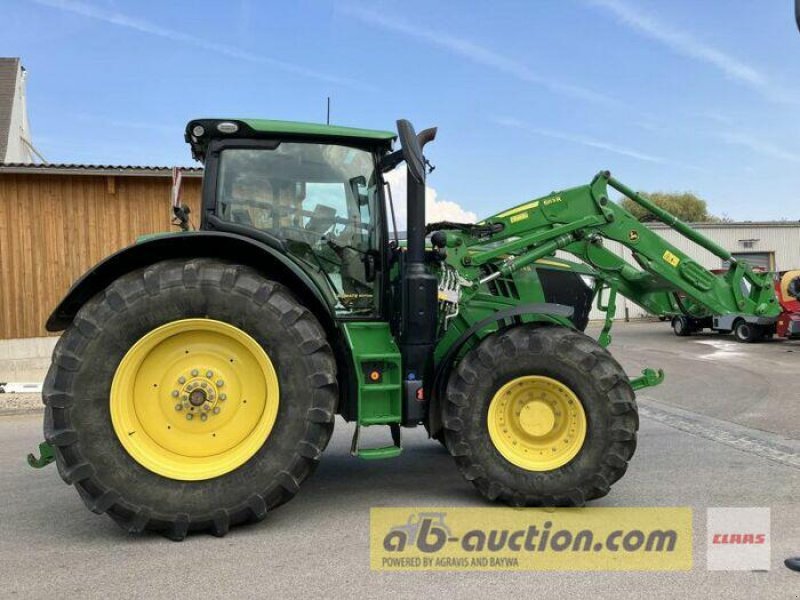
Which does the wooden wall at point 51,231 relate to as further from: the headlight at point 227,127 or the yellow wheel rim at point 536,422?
the yellow wheel rim at point 536,422

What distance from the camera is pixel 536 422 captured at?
164 inches

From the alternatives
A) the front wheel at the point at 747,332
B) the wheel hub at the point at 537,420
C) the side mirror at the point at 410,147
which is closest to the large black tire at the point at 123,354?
the side mirror at the point at 410,147

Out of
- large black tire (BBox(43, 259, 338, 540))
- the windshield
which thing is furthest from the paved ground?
the windshield

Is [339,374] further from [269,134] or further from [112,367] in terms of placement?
[269,134]

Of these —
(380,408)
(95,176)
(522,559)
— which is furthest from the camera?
(95,176)

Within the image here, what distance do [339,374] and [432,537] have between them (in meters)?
1.21

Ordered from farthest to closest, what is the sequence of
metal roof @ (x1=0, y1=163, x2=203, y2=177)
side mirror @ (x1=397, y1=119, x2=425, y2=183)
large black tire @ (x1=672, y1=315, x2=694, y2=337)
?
large black tire @ (x1=672, y1=315, x2=694, y2=337), metal roof @ (x1=0, y1=163, x2=203, y2=177), side mirror @ (x1=397, y1=119, x2=425, y2=183)

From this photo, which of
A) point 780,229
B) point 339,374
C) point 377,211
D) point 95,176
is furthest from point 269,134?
point 780,229

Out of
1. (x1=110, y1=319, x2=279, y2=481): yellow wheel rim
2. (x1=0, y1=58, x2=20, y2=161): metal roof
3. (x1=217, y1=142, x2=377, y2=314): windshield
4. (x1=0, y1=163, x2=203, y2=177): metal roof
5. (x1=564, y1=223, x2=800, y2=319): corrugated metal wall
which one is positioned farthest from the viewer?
(x1=564, y1=223, x2=800, y2=319): corrugated metal wall

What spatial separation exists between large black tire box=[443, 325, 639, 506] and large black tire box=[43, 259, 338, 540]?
915 millimetres

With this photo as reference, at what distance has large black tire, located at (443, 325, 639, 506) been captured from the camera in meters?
4.07

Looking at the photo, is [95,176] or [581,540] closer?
[581,540]

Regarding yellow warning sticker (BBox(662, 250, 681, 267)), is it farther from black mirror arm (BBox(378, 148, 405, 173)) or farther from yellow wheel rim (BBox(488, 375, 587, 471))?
black mirror arm (BBox(378, 148, 405, 173))

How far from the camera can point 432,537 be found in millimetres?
3689
